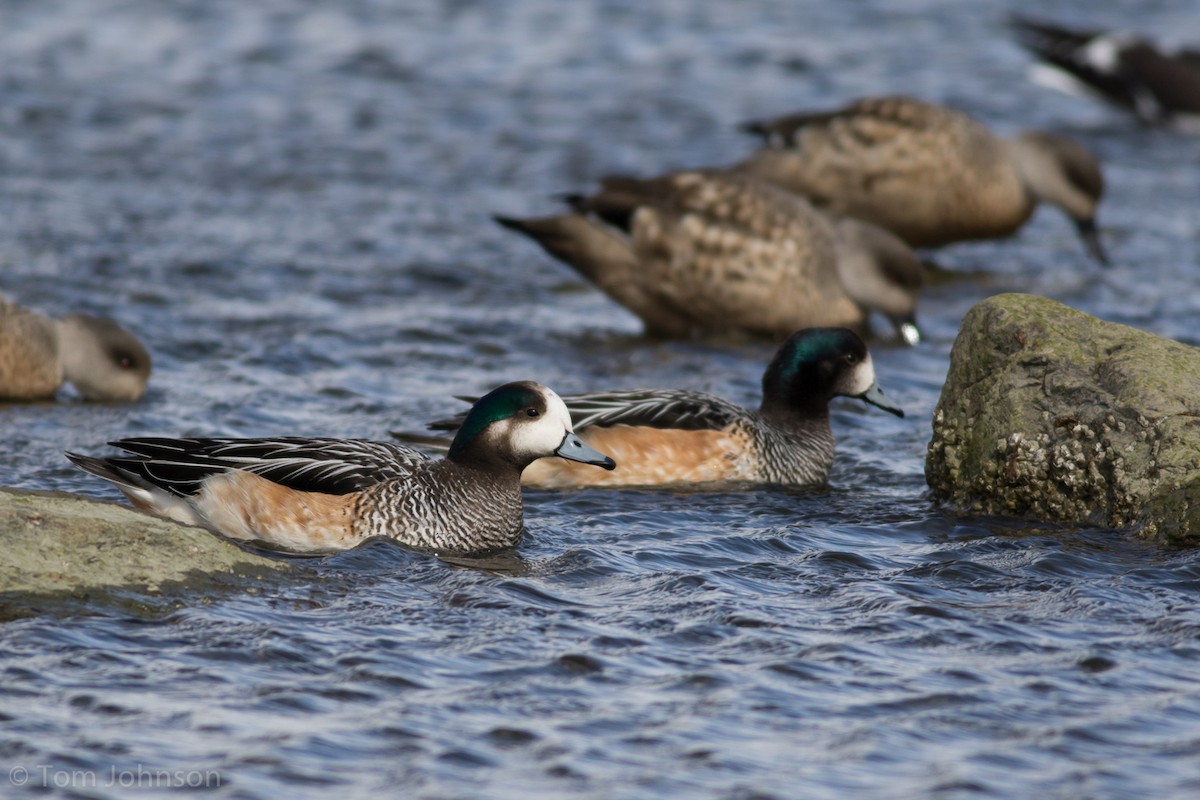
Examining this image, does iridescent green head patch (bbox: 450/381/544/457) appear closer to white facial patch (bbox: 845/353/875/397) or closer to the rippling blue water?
the rippling blue water

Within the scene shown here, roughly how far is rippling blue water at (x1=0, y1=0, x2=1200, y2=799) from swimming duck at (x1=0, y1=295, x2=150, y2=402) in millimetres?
180

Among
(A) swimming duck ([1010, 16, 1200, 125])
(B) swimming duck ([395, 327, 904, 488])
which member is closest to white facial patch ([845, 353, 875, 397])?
(B) swimming duck ([395, 327, 904, 488])

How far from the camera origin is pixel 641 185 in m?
11.1

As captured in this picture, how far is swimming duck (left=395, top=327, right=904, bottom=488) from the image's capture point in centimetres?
809

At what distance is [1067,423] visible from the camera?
7.12m

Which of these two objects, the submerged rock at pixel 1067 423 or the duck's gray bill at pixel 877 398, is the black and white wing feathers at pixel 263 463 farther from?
the duck's gray bill at pixel 877 398

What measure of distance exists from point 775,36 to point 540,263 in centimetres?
782

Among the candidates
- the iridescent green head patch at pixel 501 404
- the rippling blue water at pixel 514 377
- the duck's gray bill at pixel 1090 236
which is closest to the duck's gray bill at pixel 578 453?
the iridescent green head patch at pixel 501 404

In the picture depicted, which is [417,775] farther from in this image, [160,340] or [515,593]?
[160,340]

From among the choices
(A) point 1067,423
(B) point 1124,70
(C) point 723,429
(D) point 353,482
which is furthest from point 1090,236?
(D) point 353,482

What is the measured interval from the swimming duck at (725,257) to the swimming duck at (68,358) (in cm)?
255

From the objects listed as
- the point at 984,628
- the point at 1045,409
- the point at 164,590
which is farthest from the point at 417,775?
the point at 1045,409

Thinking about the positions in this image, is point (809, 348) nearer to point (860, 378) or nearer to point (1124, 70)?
point (860, 378)

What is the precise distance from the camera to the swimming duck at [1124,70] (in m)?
17.4
